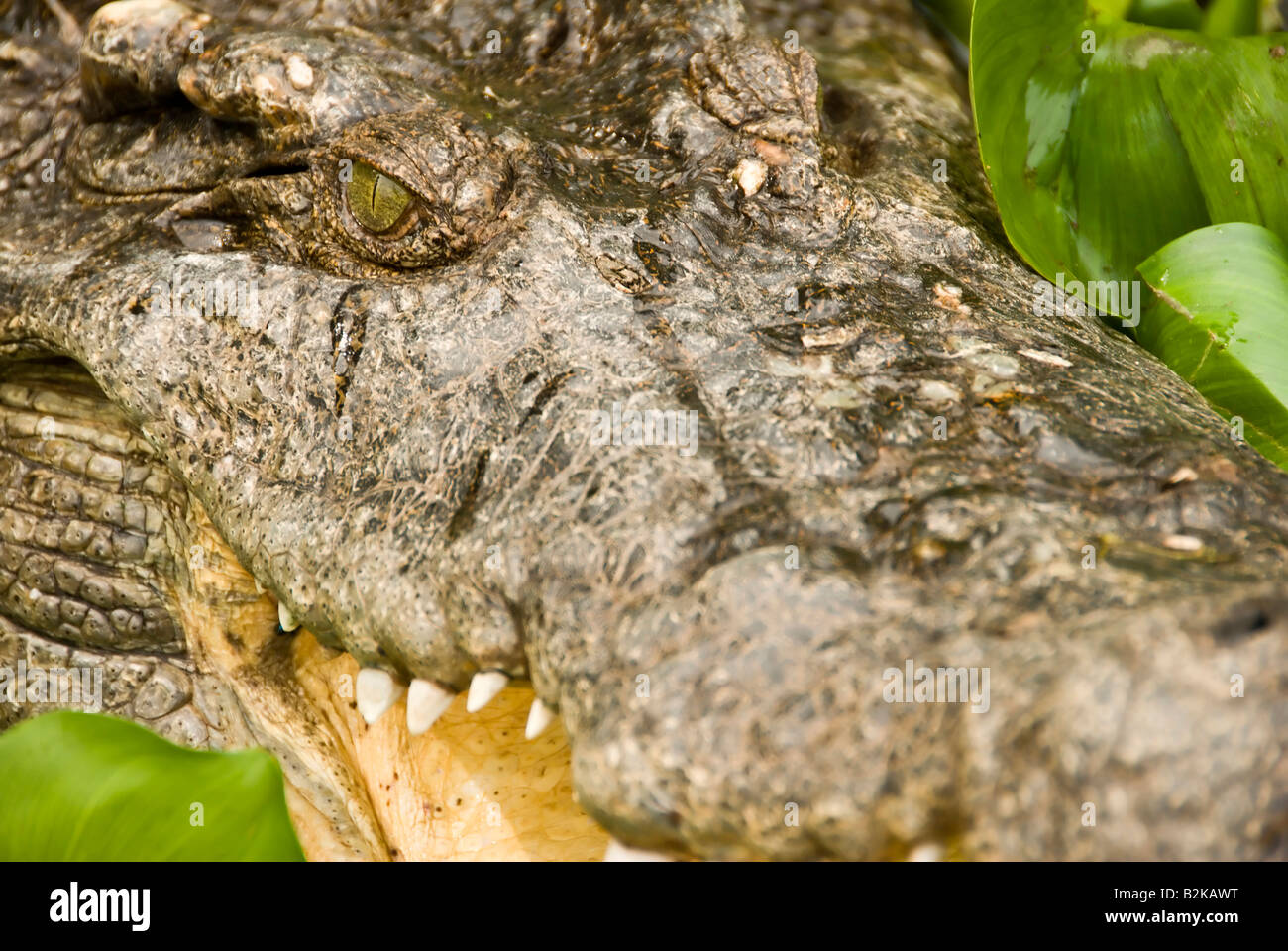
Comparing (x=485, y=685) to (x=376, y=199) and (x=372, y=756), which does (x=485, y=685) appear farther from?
(x=376, y=199)

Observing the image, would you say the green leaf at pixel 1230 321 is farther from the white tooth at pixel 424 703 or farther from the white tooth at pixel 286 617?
the white tooth at pixel 286 617

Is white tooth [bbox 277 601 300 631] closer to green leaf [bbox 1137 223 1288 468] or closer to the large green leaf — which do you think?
the large green leaf

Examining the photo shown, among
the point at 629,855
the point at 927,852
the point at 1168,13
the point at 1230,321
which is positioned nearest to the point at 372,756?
the point at 629,855

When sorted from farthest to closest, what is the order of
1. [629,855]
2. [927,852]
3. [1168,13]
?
[1168,13] < [629,855] < [927,852]

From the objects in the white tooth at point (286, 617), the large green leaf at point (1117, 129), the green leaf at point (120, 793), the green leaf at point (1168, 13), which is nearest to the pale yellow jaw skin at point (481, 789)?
the white tooth at point (286, 617)
